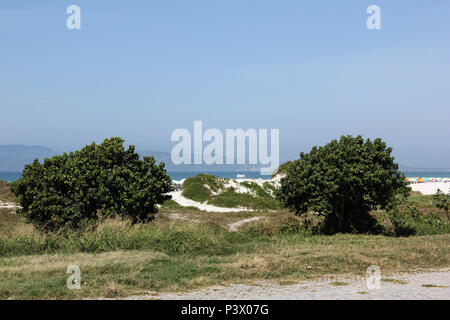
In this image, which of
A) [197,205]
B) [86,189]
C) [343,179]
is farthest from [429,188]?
[86,189]

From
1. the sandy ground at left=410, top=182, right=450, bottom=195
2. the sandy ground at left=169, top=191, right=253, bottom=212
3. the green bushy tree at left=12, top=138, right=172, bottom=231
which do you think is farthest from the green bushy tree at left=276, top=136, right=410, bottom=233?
the sandy ground at left=410, top=182, right=450, bottom=195

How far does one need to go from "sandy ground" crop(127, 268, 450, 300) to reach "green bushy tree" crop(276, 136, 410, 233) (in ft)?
34.7

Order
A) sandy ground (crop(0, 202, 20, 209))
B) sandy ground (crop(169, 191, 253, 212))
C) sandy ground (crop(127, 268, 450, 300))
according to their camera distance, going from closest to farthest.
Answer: sandy ground (crop(127, 268, 450, 300))
sandy ground (crop(0, 202, 20, 209))
sandy ground (crop(169, 191, 253, 212))

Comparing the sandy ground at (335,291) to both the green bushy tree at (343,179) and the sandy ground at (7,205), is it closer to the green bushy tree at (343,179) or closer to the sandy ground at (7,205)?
the green bushy tree at (343,179)

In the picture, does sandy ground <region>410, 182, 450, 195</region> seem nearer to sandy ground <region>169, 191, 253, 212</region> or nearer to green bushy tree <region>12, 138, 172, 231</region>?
sandy ground <region>169, 191, 253, 212</region>

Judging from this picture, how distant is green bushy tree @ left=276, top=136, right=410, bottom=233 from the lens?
21.5 m

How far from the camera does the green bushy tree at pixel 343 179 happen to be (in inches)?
847

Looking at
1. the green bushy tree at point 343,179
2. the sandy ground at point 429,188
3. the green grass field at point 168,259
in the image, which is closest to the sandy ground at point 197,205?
the green bushy tree at point 343,179

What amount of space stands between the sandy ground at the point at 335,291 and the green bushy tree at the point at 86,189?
10.8 m

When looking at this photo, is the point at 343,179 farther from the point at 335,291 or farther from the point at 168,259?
the point at 335,291

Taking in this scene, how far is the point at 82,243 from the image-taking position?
15758mm

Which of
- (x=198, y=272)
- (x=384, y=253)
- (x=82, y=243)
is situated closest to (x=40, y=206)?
(x=82, y=243)

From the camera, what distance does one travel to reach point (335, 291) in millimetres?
9648
